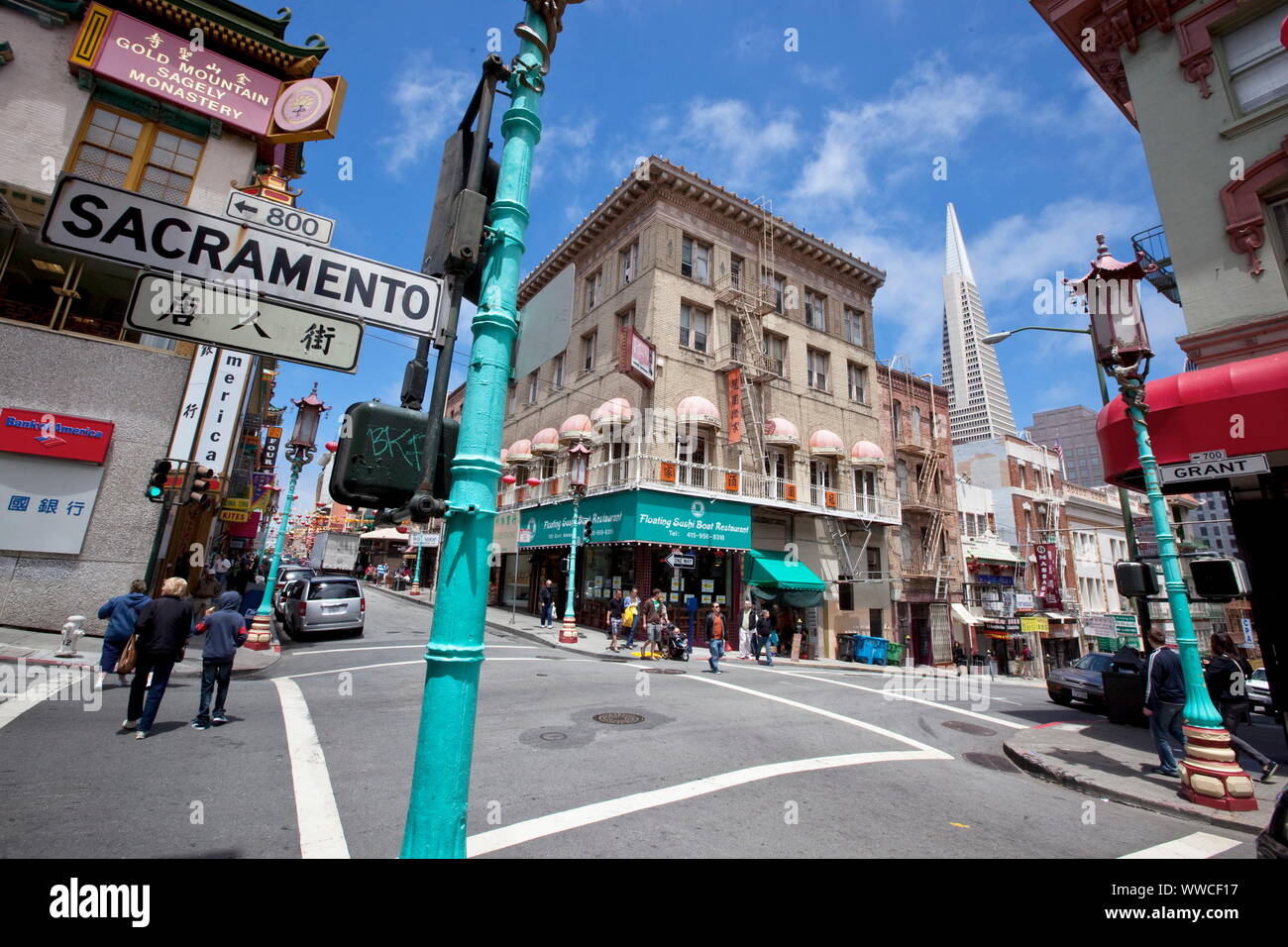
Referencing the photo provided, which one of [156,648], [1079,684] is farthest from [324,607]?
[1079,684]

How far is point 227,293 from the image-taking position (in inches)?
122

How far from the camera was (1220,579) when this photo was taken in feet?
22.4

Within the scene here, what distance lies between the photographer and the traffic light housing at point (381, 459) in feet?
7.84

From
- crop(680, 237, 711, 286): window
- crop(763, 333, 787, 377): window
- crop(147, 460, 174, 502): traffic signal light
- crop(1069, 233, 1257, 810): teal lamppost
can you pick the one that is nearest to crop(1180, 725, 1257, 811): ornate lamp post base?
crop(1069, 233, 1257, 810): teal lamppost

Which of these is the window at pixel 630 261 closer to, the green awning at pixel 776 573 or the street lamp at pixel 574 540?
the street lamp at pixel 574 540

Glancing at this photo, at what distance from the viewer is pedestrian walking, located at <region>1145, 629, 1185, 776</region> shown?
24.0 feet

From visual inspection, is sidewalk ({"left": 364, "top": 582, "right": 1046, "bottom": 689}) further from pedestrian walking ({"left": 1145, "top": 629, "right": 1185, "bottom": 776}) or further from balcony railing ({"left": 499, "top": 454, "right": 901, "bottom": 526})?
pedestrian walking ({"left": 1145, "top": 629, "right": 1185, "bottom": 776})

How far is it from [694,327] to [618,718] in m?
19.1

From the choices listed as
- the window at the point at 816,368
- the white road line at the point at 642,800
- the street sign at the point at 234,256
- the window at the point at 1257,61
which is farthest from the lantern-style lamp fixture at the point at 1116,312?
the window at the point at 816,368

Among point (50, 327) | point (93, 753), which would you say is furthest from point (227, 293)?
point (50, 327)

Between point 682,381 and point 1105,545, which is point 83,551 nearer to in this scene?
point 682,381

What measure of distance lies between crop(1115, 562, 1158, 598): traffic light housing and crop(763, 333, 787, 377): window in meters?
19.1

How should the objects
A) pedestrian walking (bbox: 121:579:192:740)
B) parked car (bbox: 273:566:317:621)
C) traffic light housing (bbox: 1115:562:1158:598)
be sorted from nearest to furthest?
pedestrian walking (bbox: 121:579:192:740)
traffic light housing (bbox: 1115:562:1158:598)
parked car (bbox: 273:566:317:621)

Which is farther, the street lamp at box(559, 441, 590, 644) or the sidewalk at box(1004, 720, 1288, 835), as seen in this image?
the street lamp at box(559, 441, 590, 644)
